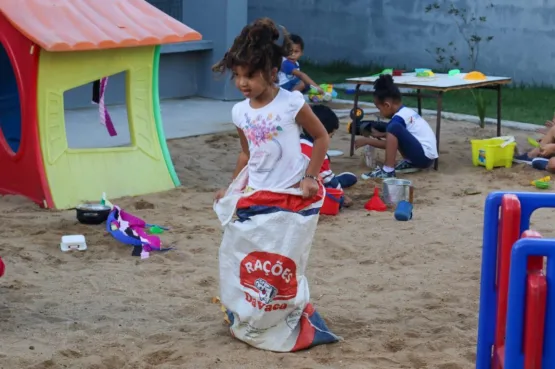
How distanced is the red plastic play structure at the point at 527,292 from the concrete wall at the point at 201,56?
830cm

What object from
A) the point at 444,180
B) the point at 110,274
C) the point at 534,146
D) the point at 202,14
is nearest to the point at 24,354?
the point at 110,274

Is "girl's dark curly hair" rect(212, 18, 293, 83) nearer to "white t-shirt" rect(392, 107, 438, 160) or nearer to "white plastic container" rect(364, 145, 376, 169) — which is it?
"white t-shirt" rect(392, 107, 438, 160)

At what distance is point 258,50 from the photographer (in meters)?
3.86

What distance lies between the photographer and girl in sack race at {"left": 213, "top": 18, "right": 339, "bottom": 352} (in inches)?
153

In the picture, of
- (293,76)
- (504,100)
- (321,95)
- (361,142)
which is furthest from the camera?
(504,100)

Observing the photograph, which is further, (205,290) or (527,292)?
(205,290)

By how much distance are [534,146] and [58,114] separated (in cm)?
453

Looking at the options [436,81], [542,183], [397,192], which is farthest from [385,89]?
[542,183]

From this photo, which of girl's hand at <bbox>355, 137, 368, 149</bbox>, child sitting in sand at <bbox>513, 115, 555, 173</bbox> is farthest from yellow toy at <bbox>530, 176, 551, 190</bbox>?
girl's hand at <bbox>355, 137, 368, 149</bbox>

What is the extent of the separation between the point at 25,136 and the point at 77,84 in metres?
0.51

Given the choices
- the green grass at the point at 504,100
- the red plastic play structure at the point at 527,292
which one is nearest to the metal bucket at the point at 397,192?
the red plastic play structure at the point at 527,292

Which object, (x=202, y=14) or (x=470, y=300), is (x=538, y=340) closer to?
(x=470, y=300)

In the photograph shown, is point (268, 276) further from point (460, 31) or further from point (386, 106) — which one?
point (460, 31)

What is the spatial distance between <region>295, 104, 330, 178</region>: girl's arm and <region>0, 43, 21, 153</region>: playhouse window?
13.4ft
